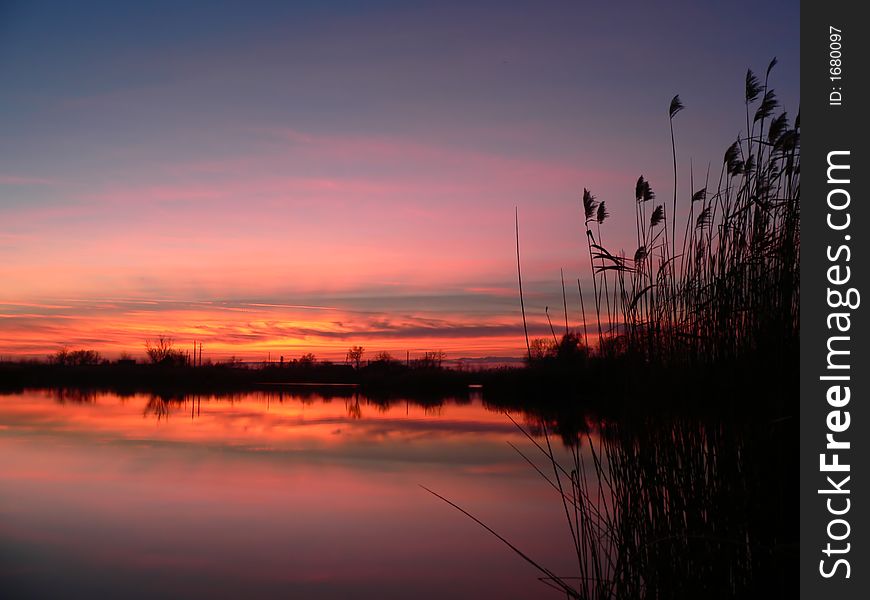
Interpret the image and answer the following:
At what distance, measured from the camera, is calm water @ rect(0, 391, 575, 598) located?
529 centimetres

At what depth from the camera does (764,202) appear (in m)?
2.68

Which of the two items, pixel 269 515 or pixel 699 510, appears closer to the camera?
pixel 699 510

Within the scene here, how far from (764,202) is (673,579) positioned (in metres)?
1.52

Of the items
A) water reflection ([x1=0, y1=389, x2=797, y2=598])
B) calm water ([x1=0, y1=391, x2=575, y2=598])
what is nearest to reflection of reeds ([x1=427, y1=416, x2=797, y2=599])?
water reflection ([x1=0, y1=389, x2=797, y2=598])

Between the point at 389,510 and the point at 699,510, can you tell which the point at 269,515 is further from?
the point at 699,510

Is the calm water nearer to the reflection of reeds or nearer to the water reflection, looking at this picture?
the water reflection

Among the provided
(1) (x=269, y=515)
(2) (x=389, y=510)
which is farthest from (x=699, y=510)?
(1) (x=269, y=515)

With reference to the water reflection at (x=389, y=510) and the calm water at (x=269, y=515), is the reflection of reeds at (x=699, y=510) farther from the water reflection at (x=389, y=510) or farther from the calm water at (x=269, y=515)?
the calm water at (x=269, y=515)

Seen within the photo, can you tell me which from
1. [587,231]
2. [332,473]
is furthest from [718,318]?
[332,473]

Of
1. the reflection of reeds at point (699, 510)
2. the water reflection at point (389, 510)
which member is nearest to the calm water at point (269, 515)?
the water reflection at point (389, 510)

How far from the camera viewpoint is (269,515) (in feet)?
24.1

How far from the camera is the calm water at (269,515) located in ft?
17.3
